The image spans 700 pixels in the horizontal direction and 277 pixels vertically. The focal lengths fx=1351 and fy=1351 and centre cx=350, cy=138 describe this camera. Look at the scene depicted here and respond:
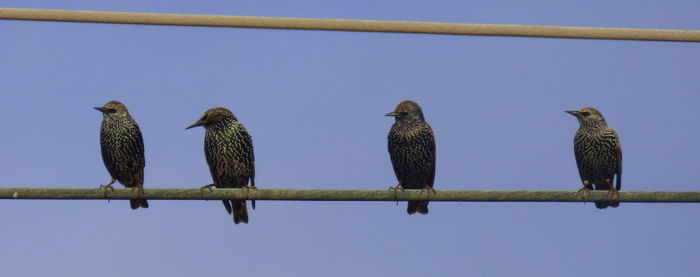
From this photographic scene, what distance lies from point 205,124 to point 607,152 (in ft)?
11.4

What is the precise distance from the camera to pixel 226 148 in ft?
36.4

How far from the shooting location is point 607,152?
1169 centimetres

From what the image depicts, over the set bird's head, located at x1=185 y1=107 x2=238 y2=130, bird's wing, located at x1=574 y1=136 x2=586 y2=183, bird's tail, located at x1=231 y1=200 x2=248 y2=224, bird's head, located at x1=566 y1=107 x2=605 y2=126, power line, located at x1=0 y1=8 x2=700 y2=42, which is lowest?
bird's tail, located at x1=231 y1=200 x2=248 y2=224

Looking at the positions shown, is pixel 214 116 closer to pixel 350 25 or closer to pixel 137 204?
pixel 137 204

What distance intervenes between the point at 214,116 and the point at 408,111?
5.78ft

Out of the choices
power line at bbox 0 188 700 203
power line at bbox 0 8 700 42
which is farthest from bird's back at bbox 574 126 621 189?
power line at bbox 0 8 700 42

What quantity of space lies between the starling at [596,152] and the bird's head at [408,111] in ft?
4.53

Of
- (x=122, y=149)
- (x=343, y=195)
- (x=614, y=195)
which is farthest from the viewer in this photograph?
(x=122, y=149)

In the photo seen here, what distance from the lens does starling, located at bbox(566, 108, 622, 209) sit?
1160 cm

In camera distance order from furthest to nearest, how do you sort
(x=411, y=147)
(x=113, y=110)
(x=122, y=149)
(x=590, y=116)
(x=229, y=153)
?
(x=590, y=116) → (x=411, y=147) → (x=113, y=110) → (x=122, y=149) → (x=229, y=153)

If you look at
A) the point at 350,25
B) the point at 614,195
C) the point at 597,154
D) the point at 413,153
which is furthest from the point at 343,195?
the point at 597,154

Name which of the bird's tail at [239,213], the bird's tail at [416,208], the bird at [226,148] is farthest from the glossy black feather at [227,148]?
the bird's tail at [416,208]

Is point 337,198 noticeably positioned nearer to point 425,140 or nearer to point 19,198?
point 19,198

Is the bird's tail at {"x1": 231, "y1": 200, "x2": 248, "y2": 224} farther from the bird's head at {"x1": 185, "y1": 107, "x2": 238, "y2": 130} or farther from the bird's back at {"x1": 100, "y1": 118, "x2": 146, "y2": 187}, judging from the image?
the bird's back at {"x1": 100, "y1": 118, "x2": 146, "y2": 187}
